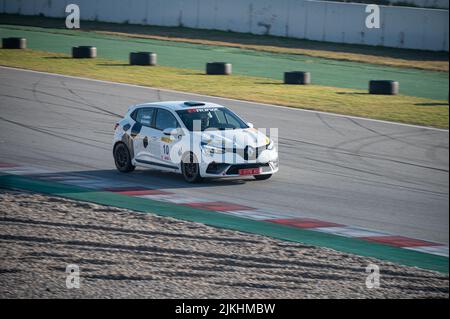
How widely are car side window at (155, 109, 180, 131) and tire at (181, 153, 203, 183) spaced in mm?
744

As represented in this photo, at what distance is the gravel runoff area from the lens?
10.7 meters

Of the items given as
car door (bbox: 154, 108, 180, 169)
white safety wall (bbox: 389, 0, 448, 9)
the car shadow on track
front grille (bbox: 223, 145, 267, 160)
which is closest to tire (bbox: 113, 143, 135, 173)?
the car shadow on track

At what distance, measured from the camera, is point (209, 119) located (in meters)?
17.4

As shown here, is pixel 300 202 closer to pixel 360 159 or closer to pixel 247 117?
pixel 360 159

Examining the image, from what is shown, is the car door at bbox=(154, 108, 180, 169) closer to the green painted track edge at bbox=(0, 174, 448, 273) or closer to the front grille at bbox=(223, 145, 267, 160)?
the front grille at bbox=(223, 145, 267, 160)

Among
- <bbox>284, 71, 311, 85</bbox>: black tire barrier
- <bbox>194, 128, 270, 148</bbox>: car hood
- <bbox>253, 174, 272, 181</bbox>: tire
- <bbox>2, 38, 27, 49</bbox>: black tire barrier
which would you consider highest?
<bbox>2, 38, 27, 49</bbox>: black tire barrier

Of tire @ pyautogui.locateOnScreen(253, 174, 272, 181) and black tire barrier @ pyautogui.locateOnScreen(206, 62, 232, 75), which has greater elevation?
black tire barrier @ pyautogui.locateOnScreen(206, 62, 232, 75)

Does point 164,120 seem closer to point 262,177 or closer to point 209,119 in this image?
point 209,119

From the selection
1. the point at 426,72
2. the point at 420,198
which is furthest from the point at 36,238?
the point at 426,72

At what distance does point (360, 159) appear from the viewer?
64.3ft

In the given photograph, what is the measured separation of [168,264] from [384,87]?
59.6 feet

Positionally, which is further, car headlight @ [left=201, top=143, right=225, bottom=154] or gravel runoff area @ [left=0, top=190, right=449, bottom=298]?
car headlight @ [left=201, top=143, right=225, bottom=154]

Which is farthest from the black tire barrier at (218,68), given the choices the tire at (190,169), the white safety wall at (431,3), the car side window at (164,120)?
the tire at (190,169)

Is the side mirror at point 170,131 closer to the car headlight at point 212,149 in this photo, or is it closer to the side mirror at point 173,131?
the side mirror at point 173,131
